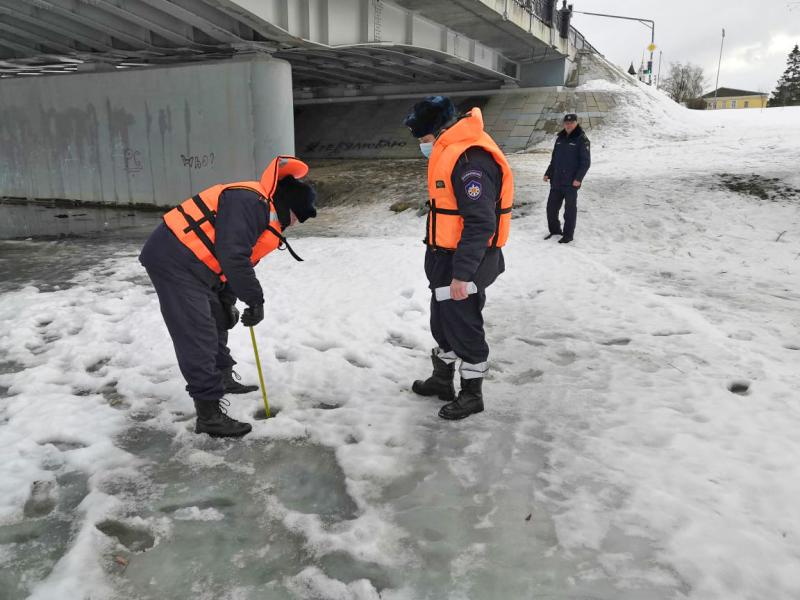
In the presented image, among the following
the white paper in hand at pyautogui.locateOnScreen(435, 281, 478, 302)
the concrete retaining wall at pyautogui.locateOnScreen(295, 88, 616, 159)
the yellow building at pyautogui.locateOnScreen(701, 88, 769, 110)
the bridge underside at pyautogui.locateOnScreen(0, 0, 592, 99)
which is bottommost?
the white paper in hand at pyautogui.locateOnScreen(435, 281, 478, 302)

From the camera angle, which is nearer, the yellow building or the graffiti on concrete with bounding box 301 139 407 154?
the graffiti on concrete with bounding box 301 139 407 154

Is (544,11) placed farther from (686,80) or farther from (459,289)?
(686,80)

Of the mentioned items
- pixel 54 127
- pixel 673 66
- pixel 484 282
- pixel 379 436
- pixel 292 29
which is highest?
pixel 673 66

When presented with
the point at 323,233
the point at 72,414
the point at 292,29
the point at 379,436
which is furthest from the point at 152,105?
A: the point at 379,436

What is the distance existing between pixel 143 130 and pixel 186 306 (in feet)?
51.3

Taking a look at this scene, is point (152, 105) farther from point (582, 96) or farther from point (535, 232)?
point (582, 96)

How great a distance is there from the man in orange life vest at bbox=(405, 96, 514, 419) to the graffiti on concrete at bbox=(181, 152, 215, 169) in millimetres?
13427

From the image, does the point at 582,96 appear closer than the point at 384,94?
Yes

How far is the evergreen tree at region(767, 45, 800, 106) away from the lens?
65.8 metres

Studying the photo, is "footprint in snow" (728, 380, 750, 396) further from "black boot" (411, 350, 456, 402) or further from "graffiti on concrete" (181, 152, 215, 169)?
"graffiti on concrete" (181, 152, 215, 169)

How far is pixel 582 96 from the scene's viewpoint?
26328mm

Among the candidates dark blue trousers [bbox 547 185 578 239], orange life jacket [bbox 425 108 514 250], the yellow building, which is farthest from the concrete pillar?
the yellow building

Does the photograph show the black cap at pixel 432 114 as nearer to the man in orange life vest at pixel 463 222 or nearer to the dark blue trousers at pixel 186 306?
the man in orange life vest at pixel 463 222

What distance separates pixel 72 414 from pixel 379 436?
2.12 m
